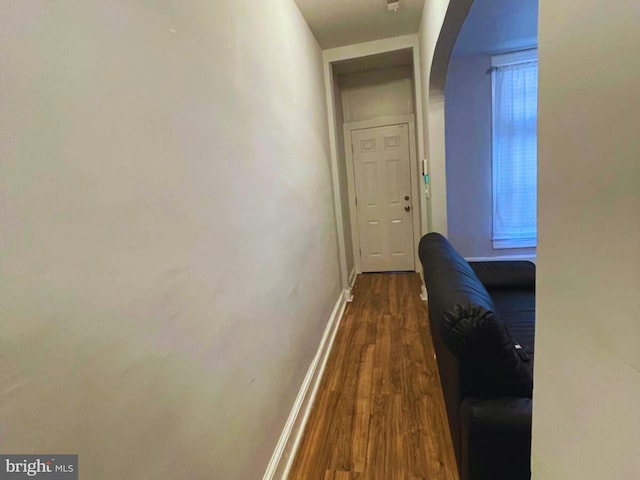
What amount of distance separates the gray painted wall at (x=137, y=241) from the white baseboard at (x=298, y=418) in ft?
0.27

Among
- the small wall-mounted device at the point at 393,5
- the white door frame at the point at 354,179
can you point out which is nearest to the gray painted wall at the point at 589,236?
the small wall-mounted device at the point at 393,5

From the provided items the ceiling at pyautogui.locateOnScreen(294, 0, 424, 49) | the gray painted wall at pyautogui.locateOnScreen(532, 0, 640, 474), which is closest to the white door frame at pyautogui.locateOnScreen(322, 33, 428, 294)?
the ceiling at pyautogui.locateOnScreen(294, 0, 424, 49)

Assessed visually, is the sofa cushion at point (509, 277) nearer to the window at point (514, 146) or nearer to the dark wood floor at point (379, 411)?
the dark wood floor at point (379, 411)

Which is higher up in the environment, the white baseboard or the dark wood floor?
the white baseboard

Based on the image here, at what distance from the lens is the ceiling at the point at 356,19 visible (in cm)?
264

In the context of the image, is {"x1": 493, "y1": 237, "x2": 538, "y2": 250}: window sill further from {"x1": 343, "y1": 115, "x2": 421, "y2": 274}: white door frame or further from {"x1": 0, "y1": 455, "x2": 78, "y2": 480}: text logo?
{"x1": 0, "y1": 455, "x2": 78, "y2": 480}: text logo

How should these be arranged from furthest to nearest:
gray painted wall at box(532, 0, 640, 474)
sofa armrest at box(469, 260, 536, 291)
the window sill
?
the window sill, sofa armrest at box(469, 260, 536, 291), gray painted wall at box(532, 0, 640, 474)

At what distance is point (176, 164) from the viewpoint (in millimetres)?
991

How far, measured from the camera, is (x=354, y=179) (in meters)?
4.55

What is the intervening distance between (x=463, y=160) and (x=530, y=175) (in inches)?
29.7

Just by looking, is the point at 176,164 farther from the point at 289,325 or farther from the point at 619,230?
the point at 289,325

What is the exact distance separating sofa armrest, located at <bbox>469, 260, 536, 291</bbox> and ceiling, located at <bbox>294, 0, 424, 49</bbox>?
2243 mm

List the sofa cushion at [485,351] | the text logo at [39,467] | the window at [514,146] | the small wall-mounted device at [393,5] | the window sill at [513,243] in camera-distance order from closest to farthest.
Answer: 1. the text logo at [39,467]
2. the sofa cushion at [485,351]
3. the small wall-mounted device at [393,5]
4. the window at [514,146]
5. the window sill at [513,243]

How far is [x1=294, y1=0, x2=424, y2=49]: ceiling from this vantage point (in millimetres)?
2639
